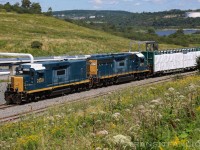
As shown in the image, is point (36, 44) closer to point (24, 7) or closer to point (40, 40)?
point (40, 40)

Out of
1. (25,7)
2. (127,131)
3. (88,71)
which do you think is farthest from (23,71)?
(25,7)

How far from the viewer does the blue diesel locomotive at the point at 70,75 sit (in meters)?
29.2

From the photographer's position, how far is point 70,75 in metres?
33.9

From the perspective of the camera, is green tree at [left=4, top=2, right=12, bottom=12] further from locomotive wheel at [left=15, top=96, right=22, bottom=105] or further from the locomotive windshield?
locomotive wheel at [left=15, top=96, right=22, bottom=105]

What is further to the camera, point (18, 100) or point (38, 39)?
point (38, 39)

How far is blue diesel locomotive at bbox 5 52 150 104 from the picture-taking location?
29.2 metres

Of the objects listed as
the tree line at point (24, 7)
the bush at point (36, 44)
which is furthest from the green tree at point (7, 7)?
the bush at point (36, 44)

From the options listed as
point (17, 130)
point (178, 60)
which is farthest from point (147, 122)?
point (178, 60)

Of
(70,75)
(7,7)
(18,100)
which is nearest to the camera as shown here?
(18,100)

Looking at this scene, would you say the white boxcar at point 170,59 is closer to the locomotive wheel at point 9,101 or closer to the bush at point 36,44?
the locomotive wheel at point 9,101

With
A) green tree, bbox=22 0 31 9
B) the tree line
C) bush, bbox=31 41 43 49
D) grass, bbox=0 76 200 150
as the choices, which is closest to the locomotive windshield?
grass, bbox=0 76 200 150

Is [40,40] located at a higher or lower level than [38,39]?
lower

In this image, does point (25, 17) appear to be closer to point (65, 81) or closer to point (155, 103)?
point (65, 81)

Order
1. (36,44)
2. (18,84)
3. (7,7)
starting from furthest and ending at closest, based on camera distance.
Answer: (7,7), (36,44), (18,84)
